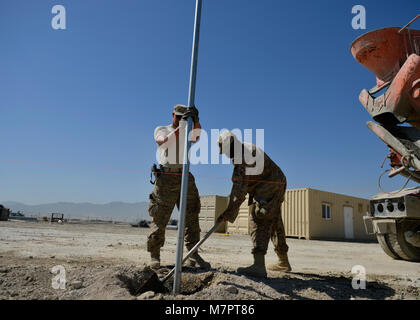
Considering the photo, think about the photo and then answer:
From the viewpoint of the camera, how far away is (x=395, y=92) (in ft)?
11.8

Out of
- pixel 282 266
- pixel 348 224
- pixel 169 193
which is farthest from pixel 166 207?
pixel 348 224

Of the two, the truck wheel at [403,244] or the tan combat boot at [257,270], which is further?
the truck wheel at [403,244]

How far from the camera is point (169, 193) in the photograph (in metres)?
3.57

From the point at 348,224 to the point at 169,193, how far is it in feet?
50.8

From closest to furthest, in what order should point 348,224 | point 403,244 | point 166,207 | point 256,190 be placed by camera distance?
1. point 256,190
2. point 166,207
3. point 403,244
4. point 348,224

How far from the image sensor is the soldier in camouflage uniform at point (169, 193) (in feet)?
11.5

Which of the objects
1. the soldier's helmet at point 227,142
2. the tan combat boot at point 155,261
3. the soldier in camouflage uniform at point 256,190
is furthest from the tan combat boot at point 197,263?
the soldier's helmet at point 227,142

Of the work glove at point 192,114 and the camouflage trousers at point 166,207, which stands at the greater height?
the work glove at point 192,114

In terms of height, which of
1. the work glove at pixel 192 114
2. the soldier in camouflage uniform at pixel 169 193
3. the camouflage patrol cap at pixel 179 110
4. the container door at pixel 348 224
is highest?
the camouflage patrol cap at pixel 179 110

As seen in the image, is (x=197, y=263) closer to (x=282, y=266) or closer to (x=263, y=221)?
(x=263, y=221)

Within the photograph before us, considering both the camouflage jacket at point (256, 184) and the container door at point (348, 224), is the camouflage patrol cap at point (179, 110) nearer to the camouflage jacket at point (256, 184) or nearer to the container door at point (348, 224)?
the camouflage jacket at point (256, 184)

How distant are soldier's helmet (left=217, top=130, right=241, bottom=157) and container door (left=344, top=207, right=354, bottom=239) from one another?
15158 millimetres

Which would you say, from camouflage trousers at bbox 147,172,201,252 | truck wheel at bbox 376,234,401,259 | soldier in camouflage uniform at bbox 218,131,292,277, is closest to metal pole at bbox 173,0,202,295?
soldier in camouflage uniform at bbox 218,131,292,277
